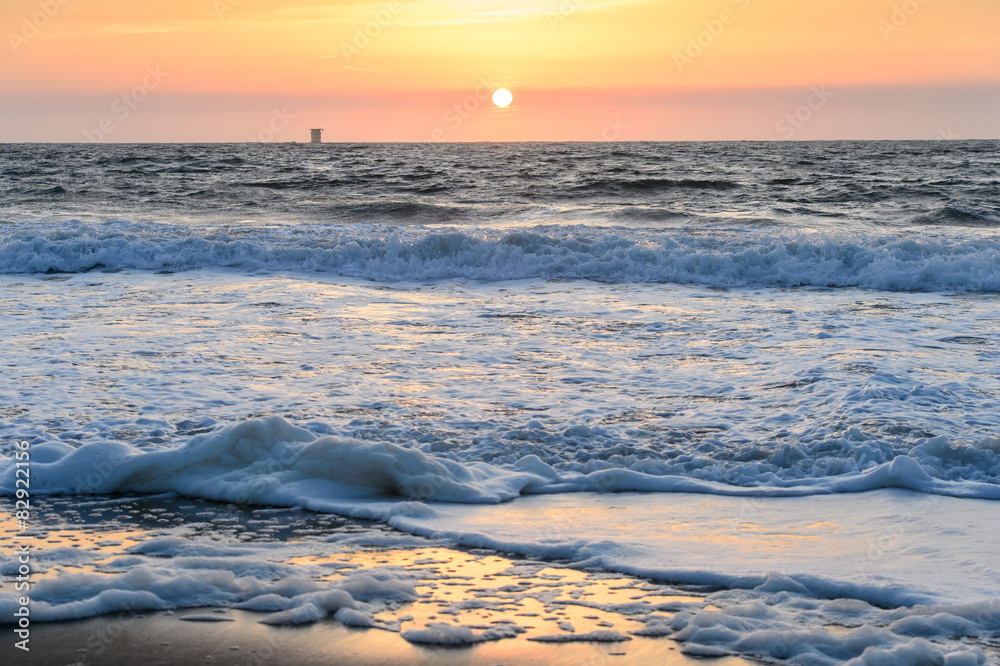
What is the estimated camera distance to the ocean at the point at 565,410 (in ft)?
10.9

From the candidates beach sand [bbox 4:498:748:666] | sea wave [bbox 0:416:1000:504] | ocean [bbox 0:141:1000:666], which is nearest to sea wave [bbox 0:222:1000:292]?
ocean [bbox 0:141:1000:666]

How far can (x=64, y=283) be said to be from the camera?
11.5m

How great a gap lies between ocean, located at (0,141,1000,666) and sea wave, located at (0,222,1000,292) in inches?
2.3

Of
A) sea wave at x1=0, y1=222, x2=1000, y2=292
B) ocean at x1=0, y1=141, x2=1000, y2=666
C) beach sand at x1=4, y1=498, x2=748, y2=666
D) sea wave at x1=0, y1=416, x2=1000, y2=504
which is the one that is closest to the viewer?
beach sand at x1=4, y1=498, x2=748, y2=666

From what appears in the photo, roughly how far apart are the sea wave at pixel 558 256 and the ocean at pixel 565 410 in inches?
2.3

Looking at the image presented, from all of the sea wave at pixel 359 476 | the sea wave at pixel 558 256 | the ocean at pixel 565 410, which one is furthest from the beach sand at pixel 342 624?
the sea wave at pixel 558 256

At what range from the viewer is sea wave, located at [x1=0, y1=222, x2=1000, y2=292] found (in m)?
12.0

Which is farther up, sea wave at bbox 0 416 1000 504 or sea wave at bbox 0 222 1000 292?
sea wave at bbox 0 222 1000 292

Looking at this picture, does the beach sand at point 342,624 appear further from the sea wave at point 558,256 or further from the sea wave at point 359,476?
the sea wave at point 558,256

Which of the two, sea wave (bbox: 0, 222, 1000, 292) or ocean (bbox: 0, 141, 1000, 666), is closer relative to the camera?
ocean (bbox: 0, 141, 1000, 666)

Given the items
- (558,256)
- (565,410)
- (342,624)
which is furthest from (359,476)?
(558,256)

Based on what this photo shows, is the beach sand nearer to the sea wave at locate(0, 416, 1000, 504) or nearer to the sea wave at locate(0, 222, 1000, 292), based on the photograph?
the sea wave at locate(0, 416, 1000, 504)

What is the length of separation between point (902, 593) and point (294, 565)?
2385mm

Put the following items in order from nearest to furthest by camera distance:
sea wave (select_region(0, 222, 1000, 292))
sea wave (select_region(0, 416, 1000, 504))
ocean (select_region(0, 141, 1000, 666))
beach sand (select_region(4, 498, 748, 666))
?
beach sand (select_region(4, 498, 748, 666)) < ocean (select_region(0, 141, 1000, 666)) < sea wave (select_region(0, 416, 1000, 504)) < sea wave (select_region(0, 222, 1000, 292))
